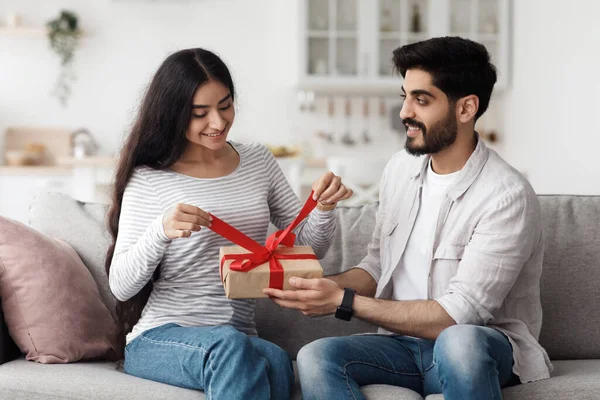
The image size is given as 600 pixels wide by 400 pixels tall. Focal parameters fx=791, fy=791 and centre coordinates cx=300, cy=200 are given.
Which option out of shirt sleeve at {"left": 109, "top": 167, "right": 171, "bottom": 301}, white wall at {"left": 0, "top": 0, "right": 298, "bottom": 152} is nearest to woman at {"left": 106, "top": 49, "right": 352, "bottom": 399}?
shirt sleeve at {"left": 109, "top": 167, "right": 171, "bottom": 301}

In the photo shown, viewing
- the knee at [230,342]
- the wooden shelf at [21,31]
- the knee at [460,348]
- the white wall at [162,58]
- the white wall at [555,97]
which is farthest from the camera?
the white wall at [162,58]

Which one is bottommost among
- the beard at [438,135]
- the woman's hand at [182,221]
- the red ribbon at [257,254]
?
the red ribbon at [257,254]

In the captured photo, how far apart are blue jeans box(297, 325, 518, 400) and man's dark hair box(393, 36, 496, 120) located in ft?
1.97

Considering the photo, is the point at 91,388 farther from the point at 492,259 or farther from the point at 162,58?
the point at 162,58

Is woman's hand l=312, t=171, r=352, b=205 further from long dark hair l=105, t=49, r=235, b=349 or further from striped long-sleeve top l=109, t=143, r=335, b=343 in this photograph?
long dark hair l=105, t=49, r=235, b=349

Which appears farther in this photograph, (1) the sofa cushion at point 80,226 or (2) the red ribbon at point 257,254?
(1) the sofa cushion at point 80,226

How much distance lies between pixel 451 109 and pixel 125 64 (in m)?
3.97

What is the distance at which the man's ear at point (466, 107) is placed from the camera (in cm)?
196

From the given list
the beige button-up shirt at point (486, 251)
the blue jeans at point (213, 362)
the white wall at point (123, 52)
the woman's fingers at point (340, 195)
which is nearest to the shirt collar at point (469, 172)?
the beige button-up shirt at point (486, 251)

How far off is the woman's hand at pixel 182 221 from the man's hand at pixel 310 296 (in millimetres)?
214

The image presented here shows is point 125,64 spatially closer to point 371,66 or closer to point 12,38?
point 12,38

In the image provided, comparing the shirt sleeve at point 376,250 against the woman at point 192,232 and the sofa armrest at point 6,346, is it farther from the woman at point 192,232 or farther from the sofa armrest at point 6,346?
the sofa armrest at point 6,346

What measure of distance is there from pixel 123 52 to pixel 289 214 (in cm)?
374

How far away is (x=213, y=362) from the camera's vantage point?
1.72 m
